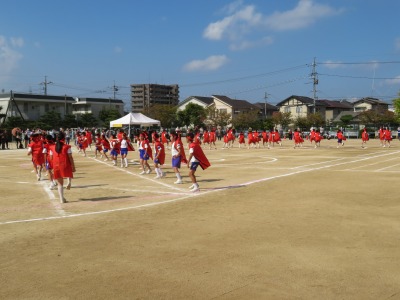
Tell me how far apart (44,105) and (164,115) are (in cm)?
2012

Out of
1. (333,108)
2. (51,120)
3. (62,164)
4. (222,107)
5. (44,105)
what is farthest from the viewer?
(333,108)

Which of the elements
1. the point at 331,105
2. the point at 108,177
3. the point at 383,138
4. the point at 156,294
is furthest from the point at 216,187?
the point at 331,105

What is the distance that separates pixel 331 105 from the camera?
86.2m

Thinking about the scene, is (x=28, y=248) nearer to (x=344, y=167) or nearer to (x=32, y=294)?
(x=32, y=294)

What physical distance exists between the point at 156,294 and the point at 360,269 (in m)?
2.61

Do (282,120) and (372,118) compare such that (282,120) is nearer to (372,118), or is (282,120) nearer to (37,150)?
(372,118)

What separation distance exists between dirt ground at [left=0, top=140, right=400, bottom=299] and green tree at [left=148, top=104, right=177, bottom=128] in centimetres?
5934

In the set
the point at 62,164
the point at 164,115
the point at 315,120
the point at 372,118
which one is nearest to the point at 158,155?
the point at 62,164

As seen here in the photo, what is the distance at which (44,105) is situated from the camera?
230 feet

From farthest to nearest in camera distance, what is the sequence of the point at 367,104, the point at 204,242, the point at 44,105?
1. the point at 367,104
2. the point at 44,105
3. the point at 204,242

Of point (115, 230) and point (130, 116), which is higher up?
point (130, 116)

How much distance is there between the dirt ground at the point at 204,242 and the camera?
482 cm

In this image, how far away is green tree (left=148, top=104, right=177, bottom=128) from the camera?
2815 inches

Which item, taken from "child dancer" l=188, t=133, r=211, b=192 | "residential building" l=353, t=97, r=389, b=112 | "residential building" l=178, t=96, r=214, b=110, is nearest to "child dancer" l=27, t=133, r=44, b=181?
"child dancer" l=188, t=133, r=211, b=192
